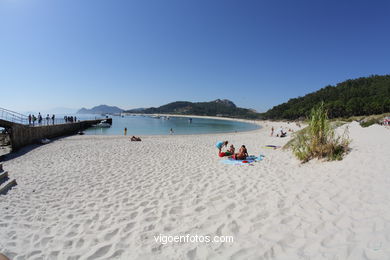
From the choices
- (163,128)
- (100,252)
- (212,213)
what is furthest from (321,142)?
(163,128)

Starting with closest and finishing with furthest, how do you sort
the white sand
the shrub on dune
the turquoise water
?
the white sand < the shrub on dune < the turquoise water

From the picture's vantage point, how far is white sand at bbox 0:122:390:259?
2498 mm

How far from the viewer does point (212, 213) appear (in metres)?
3.58

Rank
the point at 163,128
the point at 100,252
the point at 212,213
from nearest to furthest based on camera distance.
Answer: the point at 100,252 → the point at 212,213 → the point at 163,128

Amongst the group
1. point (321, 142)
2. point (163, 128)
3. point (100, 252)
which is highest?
point (321, 142)

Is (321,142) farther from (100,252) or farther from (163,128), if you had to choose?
(163,128)

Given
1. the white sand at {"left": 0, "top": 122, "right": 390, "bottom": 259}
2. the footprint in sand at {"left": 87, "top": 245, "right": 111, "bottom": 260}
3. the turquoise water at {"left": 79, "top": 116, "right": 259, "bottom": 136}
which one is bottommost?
the footprint in sand at {"left": 87, "top": 245, "right": 111, "bottom": 260}

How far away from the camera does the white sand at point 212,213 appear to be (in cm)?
250

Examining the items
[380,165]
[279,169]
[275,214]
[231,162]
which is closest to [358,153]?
[380,165]

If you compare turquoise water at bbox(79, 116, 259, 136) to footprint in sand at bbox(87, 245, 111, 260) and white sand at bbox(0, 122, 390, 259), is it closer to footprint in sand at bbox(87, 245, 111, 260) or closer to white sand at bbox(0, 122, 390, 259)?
white sand at bbox(0, 122, 390, 259)

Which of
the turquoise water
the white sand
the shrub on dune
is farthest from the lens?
the turquoise water

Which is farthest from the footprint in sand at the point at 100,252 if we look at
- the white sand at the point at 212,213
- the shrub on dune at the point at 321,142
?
the shrub on dune at the point at 321,142

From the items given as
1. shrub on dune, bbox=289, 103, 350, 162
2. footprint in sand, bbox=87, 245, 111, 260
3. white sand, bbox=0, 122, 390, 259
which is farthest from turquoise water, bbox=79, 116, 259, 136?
footprint in sand, bbox=87, 245, 111, 260

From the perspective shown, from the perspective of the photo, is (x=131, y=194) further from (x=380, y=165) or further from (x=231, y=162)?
(x=380, y=165)
